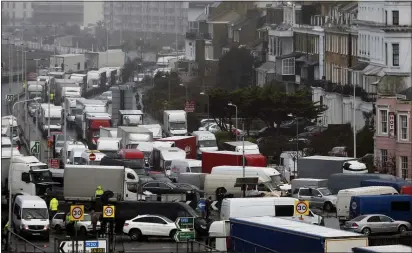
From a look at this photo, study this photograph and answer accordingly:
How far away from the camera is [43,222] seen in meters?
40.0

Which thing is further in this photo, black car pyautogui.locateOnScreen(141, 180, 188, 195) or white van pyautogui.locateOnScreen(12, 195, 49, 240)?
black car pyautogui.locateOnScreen(141, 180, 188, 195)

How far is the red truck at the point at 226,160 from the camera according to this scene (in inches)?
2254

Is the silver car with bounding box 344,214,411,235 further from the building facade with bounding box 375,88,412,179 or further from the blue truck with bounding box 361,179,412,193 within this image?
the building facade with bounding box 375,88,412,179

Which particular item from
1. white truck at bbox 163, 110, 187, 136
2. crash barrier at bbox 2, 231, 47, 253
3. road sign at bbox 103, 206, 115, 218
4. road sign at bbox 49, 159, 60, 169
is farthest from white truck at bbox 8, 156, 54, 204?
white truck at bbox 163, 110, 187, 136

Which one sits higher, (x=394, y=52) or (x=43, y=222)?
(x=394, y=52)

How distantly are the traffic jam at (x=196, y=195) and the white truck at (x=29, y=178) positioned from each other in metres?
0.04

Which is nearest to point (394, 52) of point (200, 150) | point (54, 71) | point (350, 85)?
point (200, 150)

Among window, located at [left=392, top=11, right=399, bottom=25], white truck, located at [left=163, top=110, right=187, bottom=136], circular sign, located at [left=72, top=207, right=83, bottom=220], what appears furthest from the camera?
white truck, located at [left=163, top=110, right=187, bottom=136]

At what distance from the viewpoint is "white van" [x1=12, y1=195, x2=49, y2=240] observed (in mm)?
39688

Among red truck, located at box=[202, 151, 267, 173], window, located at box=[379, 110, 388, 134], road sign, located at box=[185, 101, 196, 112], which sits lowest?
red truck, located at box=[202, 151, 267, 173]

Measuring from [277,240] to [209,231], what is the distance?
6371 millimetres

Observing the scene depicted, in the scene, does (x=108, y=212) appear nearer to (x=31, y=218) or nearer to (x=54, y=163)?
(x=31, y=218)

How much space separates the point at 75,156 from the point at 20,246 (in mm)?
24435

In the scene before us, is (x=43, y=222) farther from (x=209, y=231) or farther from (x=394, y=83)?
(x=394, y=83)
